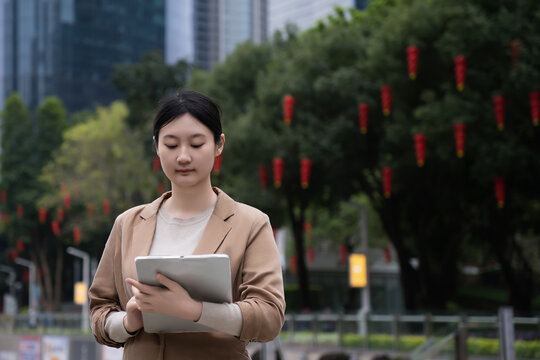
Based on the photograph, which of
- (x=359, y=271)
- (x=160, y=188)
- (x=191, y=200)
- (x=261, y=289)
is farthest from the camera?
(x=160, y=188)

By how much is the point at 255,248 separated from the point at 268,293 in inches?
7.2

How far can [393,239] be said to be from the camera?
32688 mm

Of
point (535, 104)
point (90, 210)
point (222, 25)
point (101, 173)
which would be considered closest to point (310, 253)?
point (90, 210)

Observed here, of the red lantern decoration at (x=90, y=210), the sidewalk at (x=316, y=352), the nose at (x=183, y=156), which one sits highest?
the red lantern decoration at (x=90, y=210)

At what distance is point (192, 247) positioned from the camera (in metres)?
3.11

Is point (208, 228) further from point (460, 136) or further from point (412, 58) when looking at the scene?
point (412, 58)

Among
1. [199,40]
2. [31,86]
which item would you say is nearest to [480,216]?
[31,86]

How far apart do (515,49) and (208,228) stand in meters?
19.9

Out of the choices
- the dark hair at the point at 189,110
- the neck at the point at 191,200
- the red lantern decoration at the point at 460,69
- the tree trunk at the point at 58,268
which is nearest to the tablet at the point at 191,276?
the neck at the point at 191,200

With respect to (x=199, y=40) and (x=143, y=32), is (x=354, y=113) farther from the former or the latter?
(x=199, y=40)

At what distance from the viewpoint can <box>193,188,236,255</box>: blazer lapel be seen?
308cm

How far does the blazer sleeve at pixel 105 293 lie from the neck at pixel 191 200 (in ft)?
0.76

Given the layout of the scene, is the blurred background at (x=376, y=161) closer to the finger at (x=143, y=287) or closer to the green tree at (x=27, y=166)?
the green tree at (x=27, y=166)

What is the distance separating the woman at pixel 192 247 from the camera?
9.82 ft
